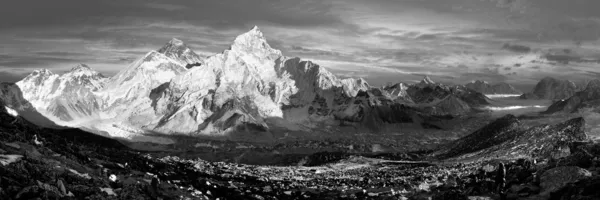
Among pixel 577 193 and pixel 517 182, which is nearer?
pixel 577 193

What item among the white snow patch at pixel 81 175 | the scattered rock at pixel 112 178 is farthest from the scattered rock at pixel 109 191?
the scattered rock at pixel 112 178

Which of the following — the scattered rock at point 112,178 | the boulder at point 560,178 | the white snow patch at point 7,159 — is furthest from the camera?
the scattered rock at point 112,178

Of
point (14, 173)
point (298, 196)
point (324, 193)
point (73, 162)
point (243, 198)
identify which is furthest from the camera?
point (324, 193)

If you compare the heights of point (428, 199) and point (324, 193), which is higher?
point (428, 199)

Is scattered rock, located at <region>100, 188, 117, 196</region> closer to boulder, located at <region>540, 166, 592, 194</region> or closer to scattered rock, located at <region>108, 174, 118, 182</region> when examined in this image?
scattered rock, located at <region>108, 174, 118, 182</region>

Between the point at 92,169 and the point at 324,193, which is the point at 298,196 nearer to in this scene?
the point at 324,193

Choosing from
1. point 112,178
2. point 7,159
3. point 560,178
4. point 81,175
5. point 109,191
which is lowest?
point 112,178

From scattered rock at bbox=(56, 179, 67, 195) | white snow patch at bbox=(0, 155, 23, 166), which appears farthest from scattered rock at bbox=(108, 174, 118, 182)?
scattered rock at bbox=(56, 179, 67, 195)

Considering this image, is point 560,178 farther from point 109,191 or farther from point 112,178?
point 112,178

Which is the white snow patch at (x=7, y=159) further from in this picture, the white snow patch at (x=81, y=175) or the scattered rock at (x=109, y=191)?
the scattered rock at (x=109, y=191)

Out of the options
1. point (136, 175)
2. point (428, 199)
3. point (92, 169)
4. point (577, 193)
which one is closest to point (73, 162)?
point (92, 169)

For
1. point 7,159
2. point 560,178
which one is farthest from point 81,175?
point 560,178
